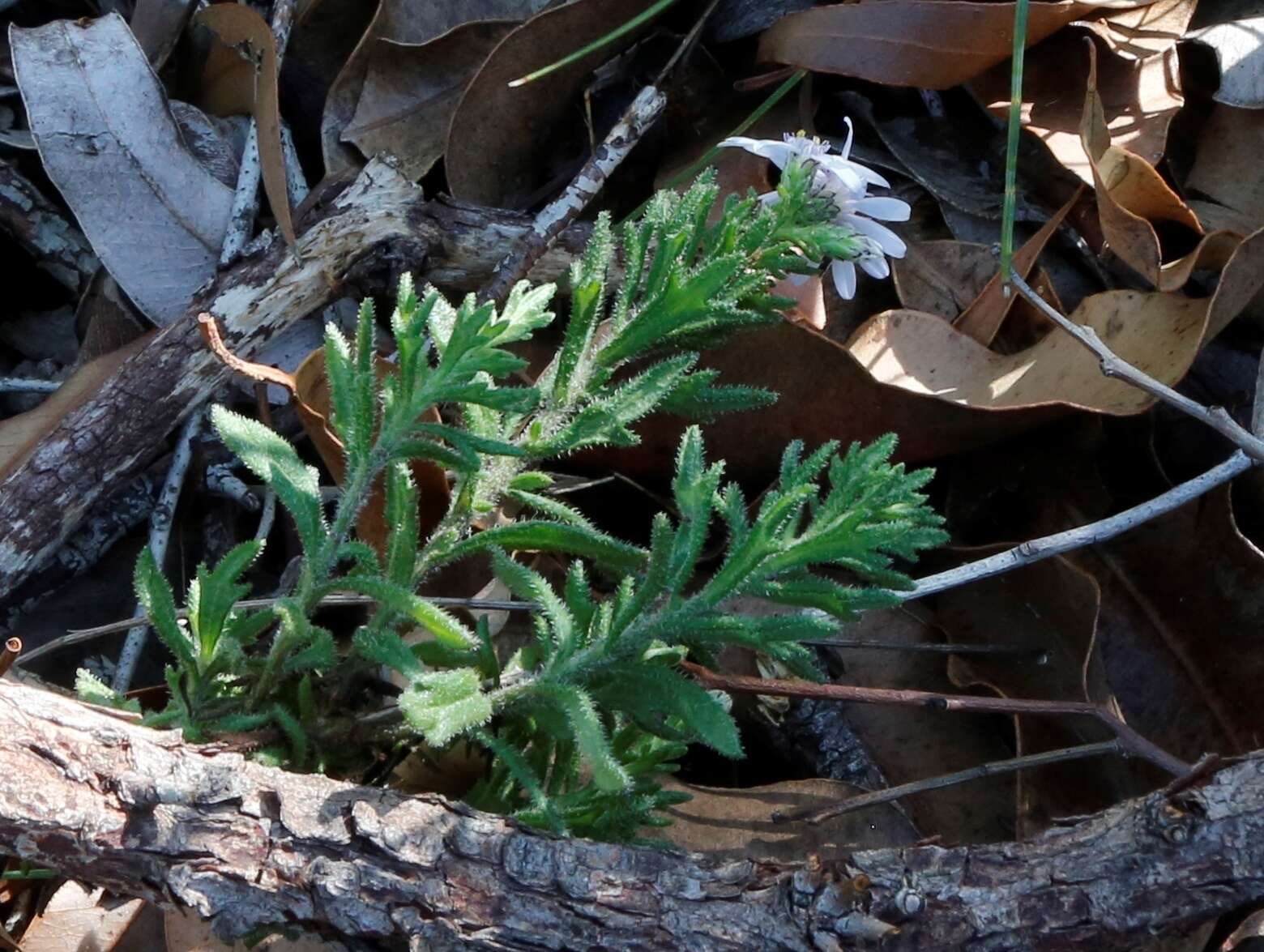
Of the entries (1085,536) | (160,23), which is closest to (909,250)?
(1085,536)

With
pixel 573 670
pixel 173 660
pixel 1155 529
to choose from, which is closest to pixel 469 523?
pixel 573 670

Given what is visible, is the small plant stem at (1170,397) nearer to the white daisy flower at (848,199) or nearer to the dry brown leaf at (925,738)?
the white daisy flower at (848,199)

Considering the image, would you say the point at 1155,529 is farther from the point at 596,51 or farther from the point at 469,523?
the point at 596,51

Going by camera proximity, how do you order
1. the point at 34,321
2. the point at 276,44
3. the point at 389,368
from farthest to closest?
the point at 34,321 → the point at 276,44 → the point at 389,368

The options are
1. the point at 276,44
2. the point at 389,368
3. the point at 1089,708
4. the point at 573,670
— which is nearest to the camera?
the point at 573,670

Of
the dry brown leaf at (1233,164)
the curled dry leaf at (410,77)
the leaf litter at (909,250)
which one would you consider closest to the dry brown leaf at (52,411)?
the leaf litter at (909,250)

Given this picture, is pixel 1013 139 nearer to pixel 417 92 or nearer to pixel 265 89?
pixel 417 92

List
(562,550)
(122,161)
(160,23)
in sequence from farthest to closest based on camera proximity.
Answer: (160,23) → (122,161) → (562,550)
